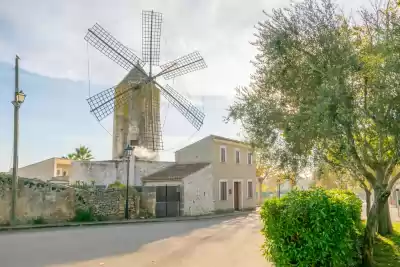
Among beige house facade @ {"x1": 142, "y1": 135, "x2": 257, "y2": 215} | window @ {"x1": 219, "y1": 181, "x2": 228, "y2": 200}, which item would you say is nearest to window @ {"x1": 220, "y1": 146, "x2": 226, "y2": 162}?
beige house facade @ {"x1": 142, "y1": 135, "x2": 257, "y2": 215}

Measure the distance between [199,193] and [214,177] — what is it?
8.99 feet

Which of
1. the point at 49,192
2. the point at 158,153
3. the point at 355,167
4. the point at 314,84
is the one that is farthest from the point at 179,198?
the point at 314,84

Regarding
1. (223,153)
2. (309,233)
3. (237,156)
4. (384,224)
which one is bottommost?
(384,224)

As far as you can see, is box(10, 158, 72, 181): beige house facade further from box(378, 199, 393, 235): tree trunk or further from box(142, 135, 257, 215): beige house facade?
box(378, 199, 393, 235): tree trunk

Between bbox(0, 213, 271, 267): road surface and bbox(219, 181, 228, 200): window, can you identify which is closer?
bbox(0, 213, 271, 267): road surface

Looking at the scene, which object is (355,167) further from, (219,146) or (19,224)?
(219,146)

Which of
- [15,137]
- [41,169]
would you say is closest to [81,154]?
[41,169]

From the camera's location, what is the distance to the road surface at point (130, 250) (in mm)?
9188

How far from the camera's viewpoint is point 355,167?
1020cm

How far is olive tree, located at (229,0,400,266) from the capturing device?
7477mm

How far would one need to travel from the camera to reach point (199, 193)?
92.6 feet

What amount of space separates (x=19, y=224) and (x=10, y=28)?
33.7ft

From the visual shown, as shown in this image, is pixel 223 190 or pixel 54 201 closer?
pixel 54 201

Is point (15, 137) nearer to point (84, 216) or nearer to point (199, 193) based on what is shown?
point (84, 216)
